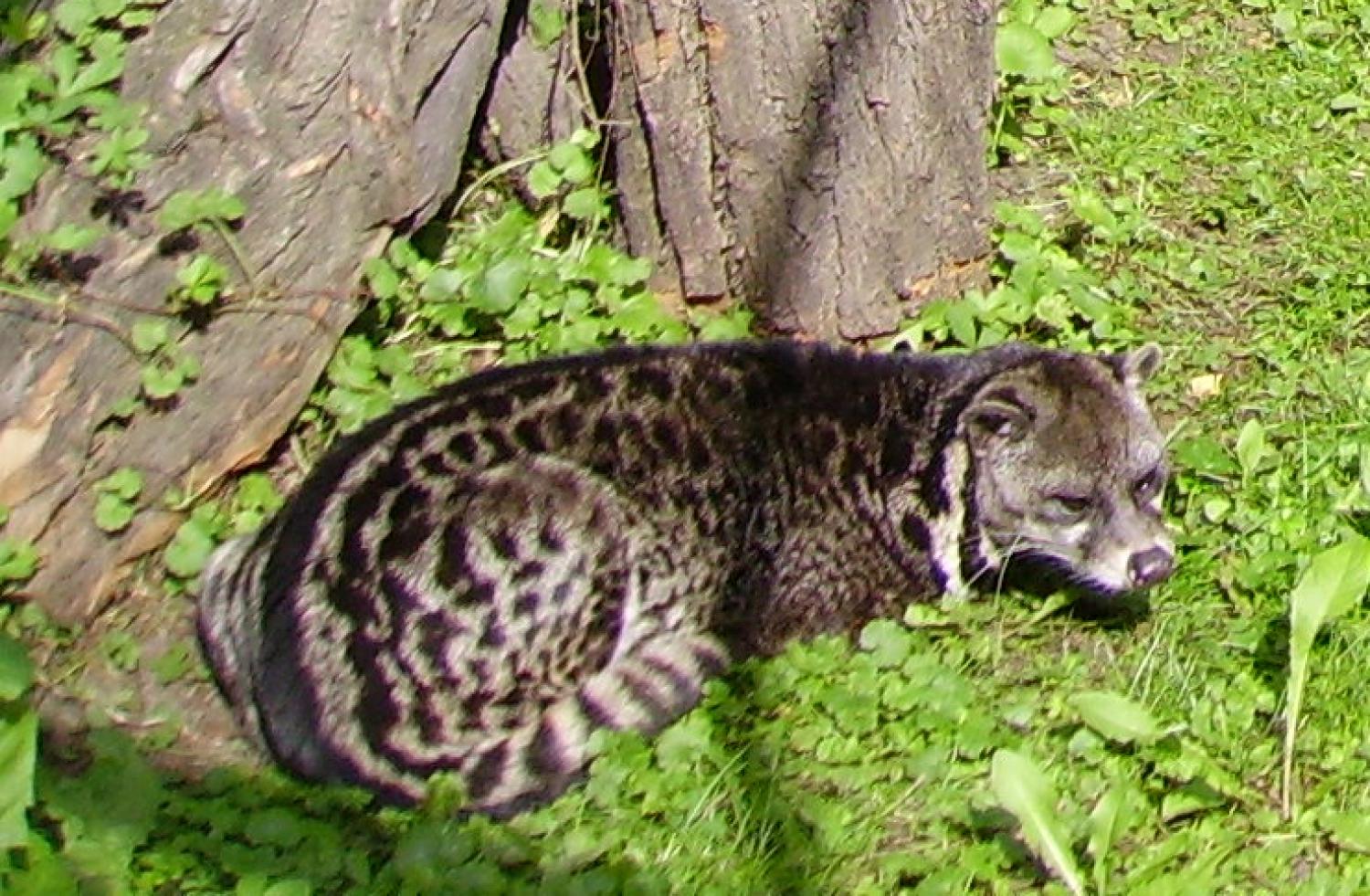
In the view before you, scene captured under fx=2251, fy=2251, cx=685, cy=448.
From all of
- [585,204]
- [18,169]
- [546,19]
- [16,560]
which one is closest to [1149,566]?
[585,204]

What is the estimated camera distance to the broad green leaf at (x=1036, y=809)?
15.9 ft

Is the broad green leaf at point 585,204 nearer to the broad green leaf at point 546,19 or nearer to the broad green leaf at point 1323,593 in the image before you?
the broad green leaf at point 546,19

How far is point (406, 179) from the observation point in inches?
248

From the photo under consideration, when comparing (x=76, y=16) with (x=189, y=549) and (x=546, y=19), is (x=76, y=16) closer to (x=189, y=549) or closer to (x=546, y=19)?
(x=189, y=549)

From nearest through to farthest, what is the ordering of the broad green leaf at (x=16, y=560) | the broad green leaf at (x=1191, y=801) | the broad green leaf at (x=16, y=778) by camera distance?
1. the broad green leaf at (x=16, y=778)
2. the broad green leaf at (x=1191, y=801)
3. the broad green leaf at (x=16, y=560)

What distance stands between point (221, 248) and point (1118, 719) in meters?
2.59

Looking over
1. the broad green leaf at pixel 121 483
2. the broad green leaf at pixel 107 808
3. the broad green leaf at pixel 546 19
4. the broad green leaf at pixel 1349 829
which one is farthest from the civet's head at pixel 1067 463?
the broad green leaf at pixel 107 808

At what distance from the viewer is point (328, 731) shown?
532 centimetres

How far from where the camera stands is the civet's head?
585cm

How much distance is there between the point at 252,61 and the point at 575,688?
1.86 m

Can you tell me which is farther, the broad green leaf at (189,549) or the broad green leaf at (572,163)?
the broad green leaf at (572,163)

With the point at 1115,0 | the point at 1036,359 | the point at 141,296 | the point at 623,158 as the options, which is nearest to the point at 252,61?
the point at 141,296

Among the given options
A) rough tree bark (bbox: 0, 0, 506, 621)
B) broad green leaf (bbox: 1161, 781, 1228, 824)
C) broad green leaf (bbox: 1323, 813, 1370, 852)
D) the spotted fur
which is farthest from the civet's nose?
rough tree bark (bbox: 0, 0, 506, 621)

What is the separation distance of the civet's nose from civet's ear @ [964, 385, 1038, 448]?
461 mm
